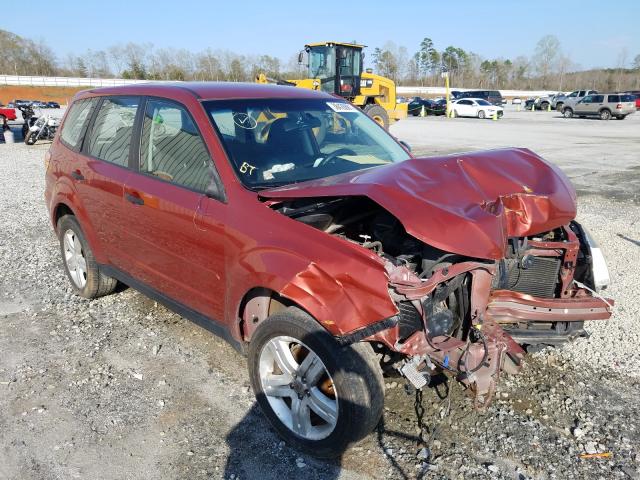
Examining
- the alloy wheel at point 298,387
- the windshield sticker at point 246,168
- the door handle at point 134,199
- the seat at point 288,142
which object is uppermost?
the seat at point 288,142

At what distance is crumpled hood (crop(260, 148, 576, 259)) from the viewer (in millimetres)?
2557

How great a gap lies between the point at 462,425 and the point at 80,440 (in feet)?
7.27

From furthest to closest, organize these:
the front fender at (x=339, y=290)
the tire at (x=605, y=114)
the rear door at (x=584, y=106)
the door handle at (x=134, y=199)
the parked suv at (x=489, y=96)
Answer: the parked suv at (x=489, y=96) → the rear door at (x=584, y=106) → the tire at (x=605, y=114) → the door handle at (x=134, y=199) → the front fender at (x=339, y=290)

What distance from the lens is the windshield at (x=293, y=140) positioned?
3346mm

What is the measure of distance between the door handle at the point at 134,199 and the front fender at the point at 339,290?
150 cm

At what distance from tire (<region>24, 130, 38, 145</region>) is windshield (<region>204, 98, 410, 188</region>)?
1886 centimetres

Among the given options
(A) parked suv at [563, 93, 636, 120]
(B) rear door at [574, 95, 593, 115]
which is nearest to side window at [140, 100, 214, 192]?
(A) parked suv at [563, 93, 636, 120]

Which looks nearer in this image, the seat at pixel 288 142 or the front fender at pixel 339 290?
the front fender at pixel 339 290

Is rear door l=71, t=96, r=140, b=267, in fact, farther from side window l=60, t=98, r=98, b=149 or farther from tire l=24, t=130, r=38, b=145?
tire l=24, t=130, r=38, b=145

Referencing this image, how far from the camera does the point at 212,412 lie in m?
3.22

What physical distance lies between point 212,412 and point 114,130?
2387 millimetres

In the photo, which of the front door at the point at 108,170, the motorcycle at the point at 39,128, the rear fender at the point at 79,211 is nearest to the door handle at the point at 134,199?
the front door at the point at 108,170

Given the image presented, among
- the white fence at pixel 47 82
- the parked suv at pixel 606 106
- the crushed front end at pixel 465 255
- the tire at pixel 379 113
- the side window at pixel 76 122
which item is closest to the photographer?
the crushed front end at pixel 465 255

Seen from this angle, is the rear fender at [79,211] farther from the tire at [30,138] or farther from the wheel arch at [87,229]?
the tire at [30,138]
